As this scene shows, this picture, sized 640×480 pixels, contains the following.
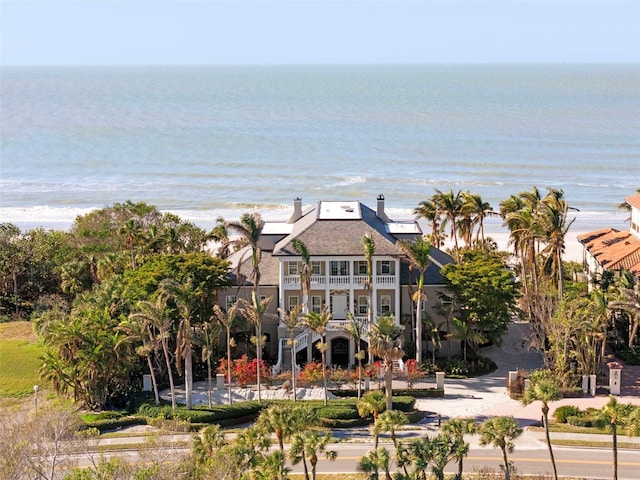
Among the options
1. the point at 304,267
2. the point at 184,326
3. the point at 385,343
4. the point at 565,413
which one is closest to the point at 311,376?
the point at 304,267

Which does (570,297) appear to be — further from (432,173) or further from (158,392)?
(432,173)

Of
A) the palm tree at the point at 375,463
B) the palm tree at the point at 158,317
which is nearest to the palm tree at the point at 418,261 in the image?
the palm tree at the point at 158,317

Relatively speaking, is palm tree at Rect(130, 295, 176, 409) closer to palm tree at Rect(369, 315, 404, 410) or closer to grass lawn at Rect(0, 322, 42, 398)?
grass lawn at Rect(0, 322, 42, 398)

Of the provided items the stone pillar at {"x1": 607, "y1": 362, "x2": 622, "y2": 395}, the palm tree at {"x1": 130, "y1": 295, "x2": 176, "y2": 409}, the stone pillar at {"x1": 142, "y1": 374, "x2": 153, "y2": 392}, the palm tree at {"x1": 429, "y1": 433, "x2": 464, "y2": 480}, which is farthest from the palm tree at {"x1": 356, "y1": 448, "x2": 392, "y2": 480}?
the stone pillar at {"x1": 607, "y1": 362, "x2": 622, "y2": 395}

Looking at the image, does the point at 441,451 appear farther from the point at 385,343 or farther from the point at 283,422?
the point at 385,343

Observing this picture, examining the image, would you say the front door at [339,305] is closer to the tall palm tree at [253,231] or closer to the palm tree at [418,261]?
the palm tree at [418,261]

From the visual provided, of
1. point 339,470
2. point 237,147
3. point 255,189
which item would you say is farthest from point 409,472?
point 237,147
